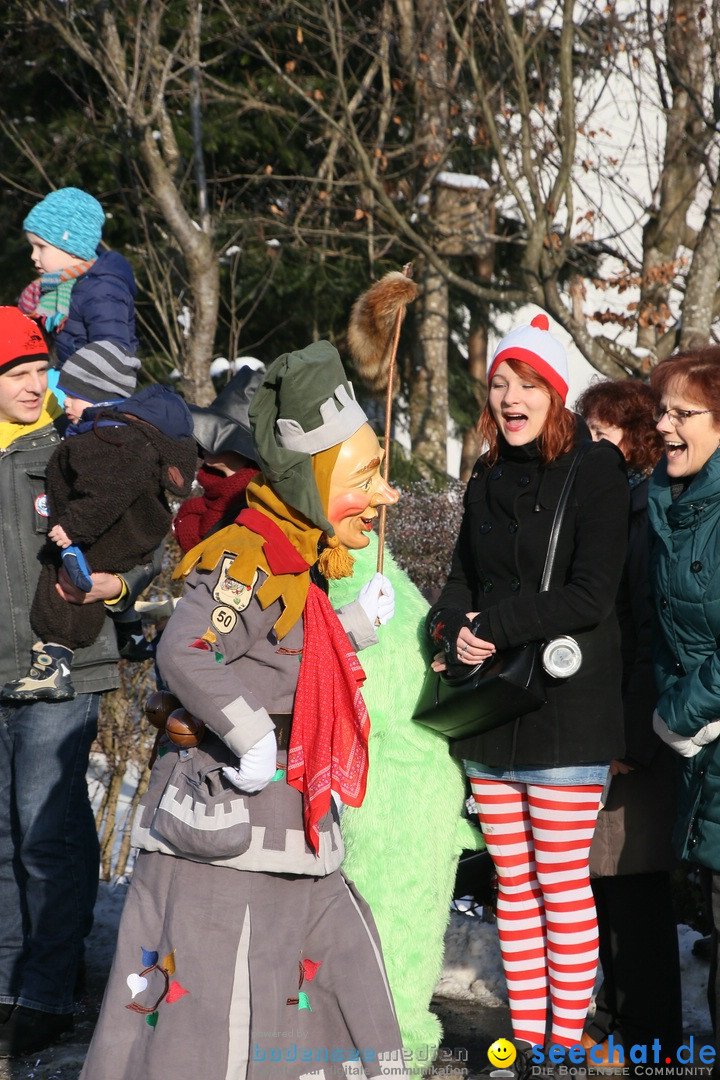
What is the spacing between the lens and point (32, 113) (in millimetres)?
9477

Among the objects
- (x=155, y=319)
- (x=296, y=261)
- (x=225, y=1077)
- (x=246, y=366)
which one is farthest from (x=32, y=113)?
(x=225, y=1077)

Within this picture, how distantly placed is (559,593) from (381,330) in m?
0.87

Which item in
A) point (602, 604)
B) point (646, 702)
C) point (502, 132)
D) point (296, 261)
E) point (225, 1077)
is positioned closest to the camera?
point (225, 1077)

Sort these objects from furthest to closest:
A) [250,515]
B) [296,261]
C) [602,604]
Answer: [296,261]
[602,604]
[250,515]

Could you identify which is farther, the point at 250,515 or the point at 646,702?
the point at 646,702

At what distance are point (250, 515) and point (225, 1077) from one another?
117 cm

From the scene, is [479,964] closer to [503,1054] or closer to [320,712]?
[503,1054]

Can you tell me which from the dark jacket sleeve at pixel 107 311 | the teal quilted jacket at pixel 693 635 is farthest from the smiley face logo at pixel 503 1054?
the dark jacket sleeve at pixel 107 311

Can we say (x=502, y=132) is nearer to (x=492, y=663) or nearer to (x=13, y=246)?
(x=13, y=246)

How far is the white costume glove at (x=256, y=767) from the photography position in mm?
2311

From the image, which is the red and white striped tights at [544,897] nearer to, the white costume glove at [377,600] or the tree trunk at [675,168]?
the white costume glove at [377,600]


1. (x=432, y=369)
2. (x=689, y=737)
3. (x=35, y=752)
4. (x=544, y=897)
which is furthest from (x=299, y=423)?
(x=432, y=369)

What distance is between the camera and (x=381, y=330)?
10.0 feet

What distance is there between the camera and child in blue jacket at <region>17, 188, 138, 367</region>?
3.98m
